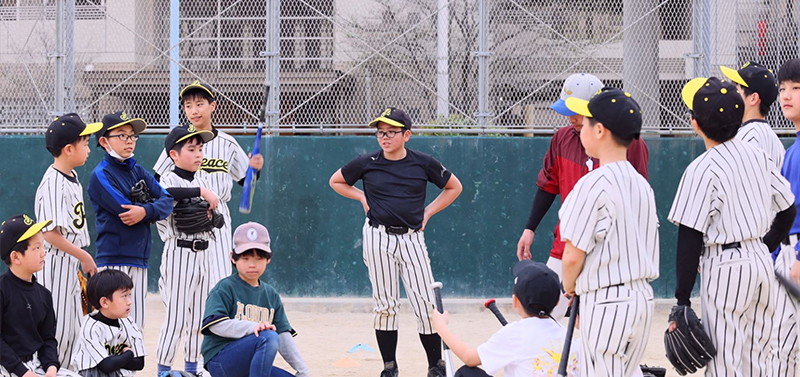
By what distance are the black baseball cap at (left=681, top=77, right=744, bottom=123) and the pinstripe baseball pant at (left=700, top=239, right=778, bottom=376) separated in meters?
0.56

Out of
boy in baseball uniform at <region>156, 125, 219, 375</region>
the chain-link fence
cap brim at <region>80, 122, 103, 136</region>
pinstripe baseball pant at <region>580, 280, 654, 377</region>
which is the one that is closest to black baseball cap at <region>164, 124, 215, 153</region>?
boy in baseball uniform at <region>156, 125, 219, 375</region>

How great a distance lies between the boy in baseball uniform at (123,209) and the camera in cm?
550

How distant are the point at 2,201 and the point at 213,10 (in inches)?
108

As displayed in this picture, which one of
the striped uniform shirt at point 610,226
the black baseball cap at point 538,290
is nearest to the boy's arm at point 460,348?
the black baseball cap at point 538,290

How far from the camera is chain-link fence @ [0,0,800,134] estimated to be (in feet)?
29.0

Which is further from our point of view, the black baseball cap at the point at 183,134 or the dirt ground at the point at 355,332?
the dirt ground at the point at 355,332

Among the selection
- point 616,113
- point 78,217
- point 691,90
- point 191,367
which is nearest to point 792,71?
point 691,90

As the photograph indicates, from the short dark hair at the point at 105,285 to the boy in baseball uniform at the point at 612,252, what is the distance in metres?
2.43

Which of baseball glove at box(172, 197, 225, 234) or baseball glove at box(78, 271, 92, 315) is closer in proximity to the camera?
baseball glove at box(78, 271, 92, 315)

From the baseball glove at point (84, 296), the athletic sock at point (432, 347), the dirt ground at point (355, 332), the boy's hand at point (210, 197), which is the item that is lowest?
the dirt ground at point (355, 332)

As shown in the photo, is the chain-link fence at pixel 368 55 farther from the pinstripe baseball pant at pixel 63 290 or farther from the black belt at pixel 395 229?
the pinstripe baseball pant at pixel 63 290

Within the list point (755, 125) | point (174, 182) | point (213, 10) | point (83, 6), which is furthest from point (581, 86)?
point (83, 6)

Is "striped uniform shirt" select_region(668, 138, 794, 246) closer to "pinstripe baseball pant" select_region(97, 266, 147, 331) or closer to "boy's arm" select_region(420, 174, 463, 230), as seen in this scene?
"boy's arm" select_region(420, 174, 463, 230)

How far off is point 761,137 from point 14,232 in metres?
3.79
